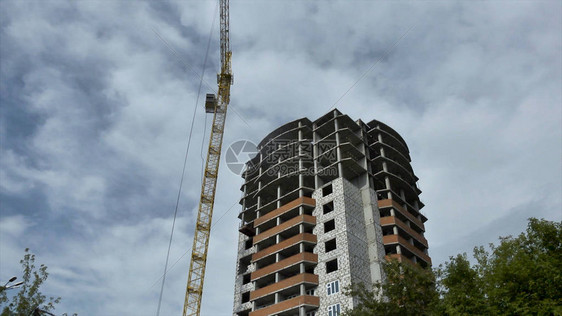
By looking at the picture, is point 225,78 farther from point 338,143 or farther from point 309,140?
point 338,143

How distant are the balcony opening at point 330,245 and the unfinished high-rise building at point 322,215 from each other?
153 mm

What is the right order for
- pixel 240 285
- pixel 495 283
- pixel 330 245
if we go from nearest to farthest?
pixel 495 283, pixel 330 245, pixel 240 285

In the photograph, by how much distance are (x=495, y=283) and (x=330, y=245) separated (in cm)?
3807

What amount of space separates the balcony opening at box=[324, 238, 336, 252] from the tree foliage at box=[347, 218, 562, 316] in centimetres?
2908

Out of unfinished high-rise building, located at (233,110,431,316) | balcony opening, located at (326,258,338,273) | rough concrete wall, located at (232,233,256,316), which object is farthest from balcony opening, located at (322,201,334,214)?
rough concrete wall, located at (232,233,256,316)

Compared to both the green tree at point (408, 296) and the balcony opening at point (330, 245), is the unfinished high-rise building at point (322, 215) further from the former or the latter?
the green tree at point (408, 296)

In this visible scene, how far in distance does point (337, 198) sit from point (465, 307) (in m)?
41.0

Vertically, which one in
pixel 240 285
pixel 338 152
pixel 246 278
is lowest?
pixel 240 285

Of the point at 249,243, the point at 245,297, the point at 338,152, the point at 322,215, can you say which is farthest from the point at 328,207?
the point at 245,297

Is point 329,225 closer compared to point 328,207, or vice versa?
point 329,225

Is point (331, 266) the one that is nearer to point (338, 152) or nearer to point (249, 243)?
point (249, 243)

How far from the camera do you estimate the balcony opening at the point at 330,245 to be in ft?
214

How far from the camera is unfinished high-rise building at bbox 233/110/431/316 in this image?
205 ft

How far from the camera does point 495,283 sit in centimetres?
2852
